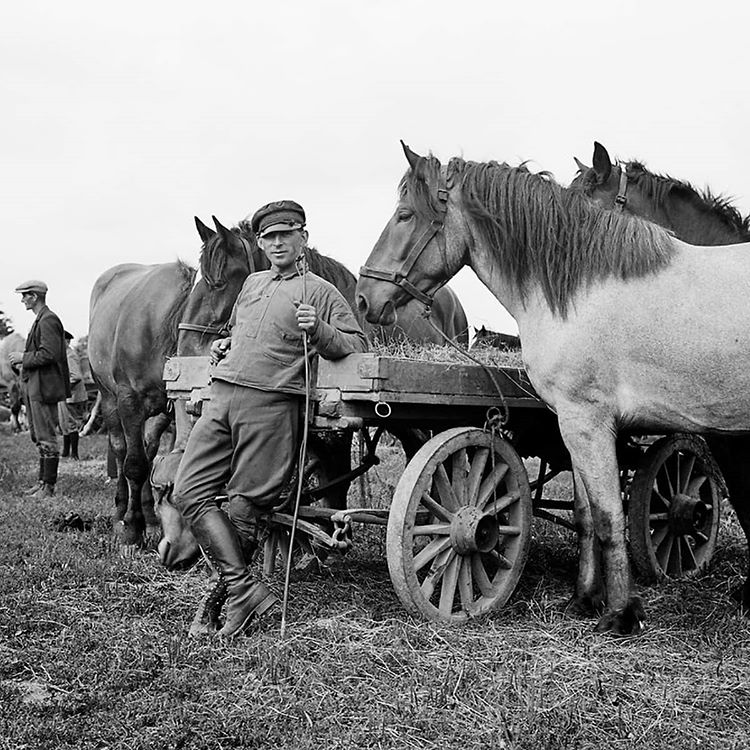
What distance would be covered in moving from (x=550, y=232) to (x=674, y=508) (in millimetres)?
2152

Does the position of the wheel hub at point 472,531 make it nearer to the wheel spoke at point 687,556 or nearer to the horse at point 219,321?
the horse at point 219,321

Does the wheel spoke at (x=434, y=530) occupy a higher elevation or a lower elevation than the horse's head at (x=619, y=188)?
lower

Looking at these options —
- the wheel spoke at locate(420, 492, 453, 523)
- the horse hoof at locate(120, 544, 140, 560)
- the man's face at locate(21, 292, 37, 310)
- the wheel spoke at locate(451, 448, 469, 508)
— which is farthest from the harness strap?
the man's face at locate(21, 292, 37, 310)

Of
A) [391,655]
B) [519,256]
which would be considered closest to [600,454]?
[519,256]

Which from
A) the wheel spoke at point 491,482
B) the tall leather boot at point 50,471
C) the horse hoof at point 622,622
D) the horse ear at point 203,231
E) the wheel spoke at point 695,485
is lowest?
the tall leather boot at point 50,471

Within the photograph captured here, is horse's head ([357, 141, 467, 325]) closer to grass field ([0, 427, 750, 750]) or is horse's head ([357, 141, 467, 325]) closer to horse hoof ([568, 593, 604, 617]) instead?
grass field ([0, 427, 750, 750])

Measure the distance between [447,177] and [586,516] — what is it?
194cm

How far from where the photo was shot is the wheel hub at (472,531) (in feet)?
15.1

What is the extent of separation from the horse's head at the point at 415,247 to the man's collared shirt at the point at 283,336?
24 cm

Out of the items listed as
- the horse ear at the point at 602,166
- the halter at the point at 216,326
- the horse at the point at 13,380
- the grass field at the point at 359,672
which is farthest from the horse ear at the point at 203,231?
the horse at the point at 13,380

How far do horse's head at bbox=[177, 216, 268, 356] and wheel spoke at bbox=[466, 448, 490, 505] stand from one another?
2.35 m

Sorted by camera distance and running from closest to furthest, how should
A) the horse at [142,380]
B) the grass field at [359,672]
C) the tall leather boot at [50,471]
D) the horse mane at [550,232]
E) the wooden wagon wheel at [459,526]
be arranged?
the grass field at [359,672] → the wooden wagon wheel at [459,526] → the horse mane at [550,232] → the horse at [142,380] → the tall leather boot at [50,471]

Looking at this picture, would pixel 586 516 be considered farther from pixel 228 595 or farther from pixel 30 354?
pixel 30 354

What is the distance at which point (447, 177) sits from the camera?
492 cm
